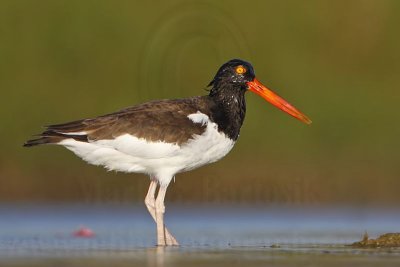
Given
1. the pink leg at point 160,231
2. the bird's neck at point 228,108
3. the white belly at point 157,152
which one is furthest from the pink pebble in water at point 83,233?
the bird's neck at point 228,108

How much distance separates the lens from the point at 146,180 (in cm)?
2255

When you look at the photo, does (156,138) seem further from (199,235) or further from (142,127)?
(199,235)

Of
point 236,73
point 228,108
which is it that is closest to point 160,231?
point 228,108

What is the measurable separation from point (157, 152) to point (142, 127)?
1.33 feet

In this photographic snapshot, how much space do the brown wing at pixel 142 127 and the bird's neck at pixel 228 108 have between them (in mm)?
389

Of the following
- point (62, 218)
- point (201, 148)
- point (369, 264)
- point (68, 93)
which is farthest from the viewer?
point (68, 93)

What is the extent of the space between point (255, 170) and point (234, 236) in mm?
6835

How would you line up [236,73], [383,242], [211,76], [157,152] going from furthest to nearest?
[211,76] < [236,73] < [157,152] < [383,242]

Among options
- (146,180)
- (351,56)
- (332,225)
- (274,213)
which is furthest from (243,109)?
(351,56)

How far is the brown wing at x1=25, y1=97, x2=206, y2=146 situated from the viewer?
14930 mm

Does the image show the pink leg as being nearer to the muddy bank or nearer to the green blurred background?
the muddy bank

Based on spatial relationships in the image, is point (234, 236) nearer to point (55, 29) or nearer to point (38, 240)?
point (38, 240)

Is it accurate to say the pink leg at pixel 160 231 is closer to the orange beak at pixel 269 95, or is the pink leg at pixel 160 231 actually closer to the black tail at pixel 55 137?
the black tail at pixel 55 137

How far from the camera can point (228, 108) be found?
15.7 m
